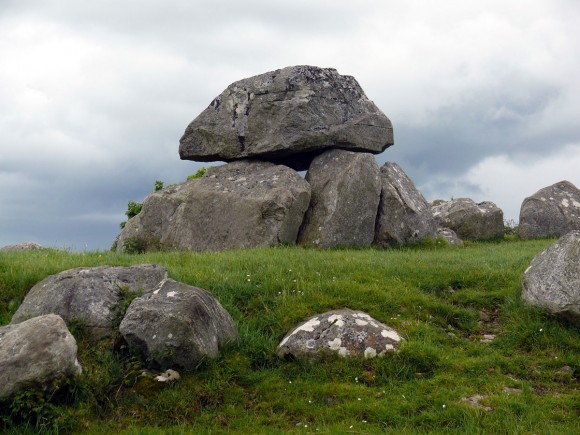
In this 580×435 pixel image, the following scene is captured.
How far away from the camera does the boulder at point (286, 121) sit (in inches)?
997

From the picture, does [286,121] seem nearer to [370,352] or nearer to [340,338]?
[340,338]

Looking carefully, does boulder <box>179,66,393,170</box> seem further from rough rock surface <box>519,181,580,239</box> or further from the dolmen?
rough rock surface <box>519,181,580,239</box>

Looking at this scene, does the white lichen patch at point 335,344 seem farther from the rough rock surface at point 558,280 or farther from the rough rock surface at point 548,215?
the rough rock surface at point 548,215

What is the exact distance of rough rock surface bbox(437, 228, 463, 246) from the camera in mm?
29438

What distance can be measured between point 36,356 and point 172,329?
7.95 feet

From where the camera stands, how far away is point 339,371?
1328 cm

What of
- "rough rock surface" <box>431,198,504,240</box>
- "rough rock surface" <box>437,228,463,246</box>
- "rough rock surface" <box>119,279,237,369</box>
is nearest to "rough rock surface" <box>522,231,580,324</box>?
"rough rock surface" <box>119,279,237,369</box>

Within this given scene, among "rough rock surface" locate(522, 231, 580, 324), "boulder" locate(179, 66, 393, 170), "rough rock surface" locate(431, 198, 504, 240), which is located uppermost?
"boulder" locate(179, 66, 393, 170)

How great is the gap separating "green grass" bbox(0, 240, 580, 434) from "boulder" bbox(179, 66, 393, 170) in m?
8.33

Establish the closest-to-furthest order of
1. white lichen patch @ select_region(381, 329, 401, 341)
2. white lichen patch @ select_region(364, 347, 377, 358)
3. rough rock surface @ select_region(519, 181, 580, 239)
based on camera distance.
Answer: white lichen patch @ select_region(364, 347, 377, 358) → white lichen patch @ select_region(381, 329, 401, 341) → rough rock surface @ select_region(519, 181, 580, 239)

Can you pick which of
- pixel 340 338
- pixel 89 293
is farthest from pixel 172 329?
pixel 340 338

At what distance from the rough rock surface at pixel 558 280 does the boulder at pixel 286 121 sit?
445 inches

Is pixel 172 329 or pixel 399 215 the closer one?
pixel 172 329

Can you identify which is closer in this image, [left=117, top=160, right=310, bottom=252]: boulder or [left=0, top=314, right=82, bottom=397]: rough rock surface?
[left=0, top=314, right=82, bottom=397]: rough rock surface
